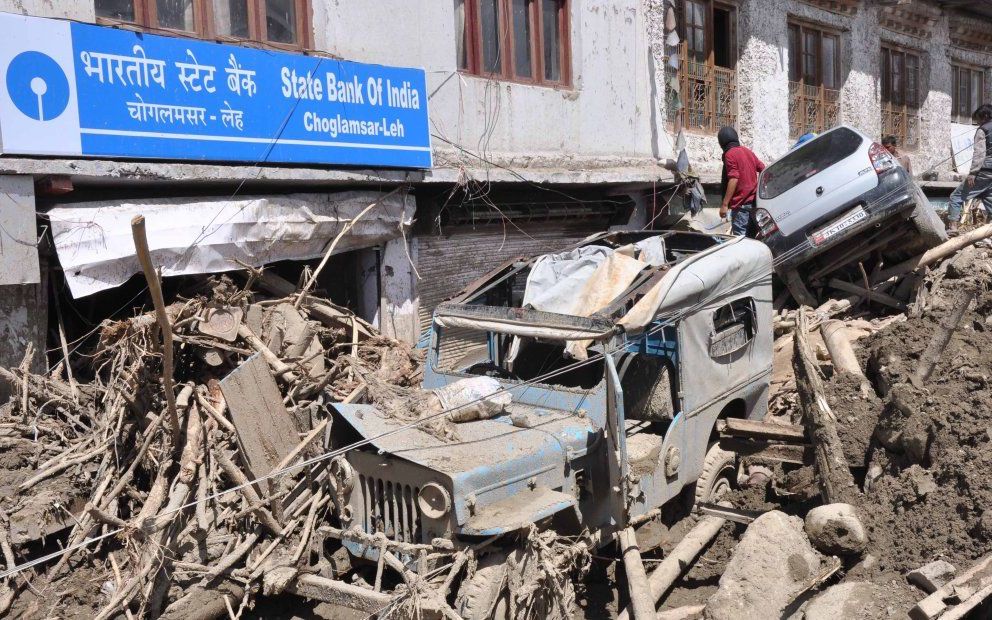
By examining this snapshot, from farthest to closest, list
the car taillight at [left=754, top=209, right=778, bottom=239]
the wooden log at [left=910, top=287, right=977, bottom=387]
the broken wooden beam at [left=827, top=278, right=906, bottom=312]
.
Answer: the car taillight at [left=754, top=209, right=778, bottom=239] → the broken wooden beam at [left=827, top=278, right=906, bottom=312] → the wooden log at [left=910, top=287, right=977, bottom=387]

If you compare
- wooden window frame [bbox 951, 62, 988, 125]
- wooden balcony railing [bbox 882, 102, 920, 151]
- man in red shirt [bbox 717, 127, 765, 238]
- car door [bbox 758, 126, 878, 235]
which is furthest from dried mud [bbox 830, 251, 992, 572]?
wooden window frame [bbox 951, 62, 988, 125]

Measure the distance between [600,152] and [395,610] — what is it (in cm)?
818

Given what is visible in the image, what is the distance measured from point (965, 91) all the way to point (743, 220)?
1284cm

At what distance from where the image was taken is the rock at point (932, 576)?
478 centimetres

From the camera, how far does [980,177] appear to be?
38.0 feet

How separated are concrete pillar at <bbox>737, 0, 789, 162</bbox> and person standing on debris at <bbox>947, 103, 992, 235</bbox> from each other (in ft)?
10.7

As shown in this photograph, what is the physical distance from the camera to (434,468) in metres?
4.54

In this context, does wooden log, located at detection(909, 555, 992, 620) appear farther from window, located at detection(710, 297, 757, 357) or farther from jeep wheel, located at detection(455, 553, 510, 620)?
window, located at detection(710, 297, 757, 357)

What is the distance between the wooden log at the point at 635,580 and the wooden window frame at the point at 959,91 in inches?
707

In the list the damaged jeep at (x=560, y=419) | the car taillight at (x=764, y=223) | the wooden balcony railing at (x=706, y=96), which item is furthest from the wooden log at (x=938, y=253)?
the wooden balcony railing at (x=706, y=96)

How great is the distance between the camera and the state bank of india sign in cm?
620

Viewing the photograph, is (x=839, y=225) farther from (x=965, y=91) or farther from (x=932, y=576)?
(x=965, y=91)

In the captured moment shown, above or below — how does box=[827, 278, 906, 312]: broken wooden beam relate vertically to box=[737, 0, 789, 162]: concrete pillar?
below

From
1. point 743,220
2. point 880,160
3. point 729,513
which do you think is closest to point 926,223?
point 880,160
